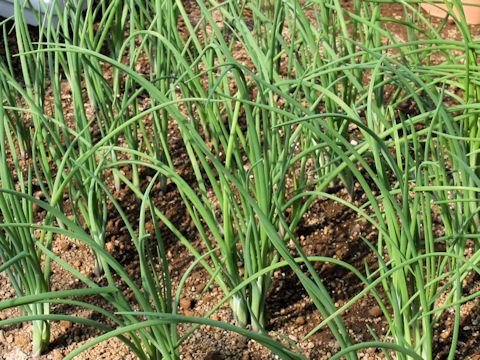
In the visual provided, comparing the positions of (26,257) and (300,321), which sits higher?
(26,257)

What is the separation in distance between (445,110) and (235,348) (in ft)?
2.01

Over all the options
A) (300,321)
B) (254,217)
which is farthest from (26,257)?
(300,321)

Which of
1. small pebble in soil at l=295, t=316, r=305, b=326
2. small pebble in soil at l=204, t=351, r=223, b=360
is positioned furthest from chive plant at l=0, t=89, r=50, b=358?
small pebble in soil at l=295, t=316, r=305, b=326

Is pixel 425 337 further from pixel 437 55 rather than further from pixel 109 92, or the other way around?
pixel 437 55

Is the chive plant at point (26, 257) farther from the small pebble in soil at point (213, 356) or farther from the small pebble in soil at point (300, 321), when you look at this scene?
the small pebble in soil at point (300, 321)

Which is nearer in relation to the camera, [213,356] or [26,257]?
[26,257]

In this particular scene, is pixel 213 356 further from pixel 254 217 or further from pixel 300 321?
pixel 254 217

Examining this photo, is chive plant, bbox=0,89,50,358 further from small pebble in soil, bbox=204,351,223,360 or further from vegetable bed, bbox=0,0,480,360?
small pebble in soil, bbox=204,351,223,360

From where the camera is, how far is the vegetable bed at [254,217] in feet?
4.42

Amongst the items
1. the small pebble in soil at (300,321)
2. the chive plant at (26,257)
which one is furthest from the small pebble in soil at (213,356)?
the chive plant at (26,257)

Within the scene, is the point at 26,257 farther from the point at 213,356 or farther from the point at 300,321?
the point at 300,321

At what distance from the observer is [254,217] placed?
1465 mm

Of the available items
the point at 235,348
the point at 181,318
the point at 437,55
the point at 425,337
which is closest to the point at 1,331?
the point at 235,348

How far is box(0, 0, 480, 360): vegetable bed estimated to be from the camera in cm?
135
